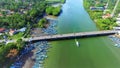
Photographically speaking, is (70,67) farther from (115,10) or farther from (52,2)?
(52,2)

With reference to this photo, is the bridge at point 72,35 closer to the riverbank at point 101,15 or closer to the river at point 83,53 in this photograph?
the river at point 83,53

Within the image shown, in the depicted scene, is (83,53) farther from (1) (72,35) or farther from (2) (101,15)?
(2) (101,15)

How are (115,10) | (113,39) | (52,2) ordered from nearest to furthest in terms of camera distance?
(113,39) → (115,10) → (52,2)

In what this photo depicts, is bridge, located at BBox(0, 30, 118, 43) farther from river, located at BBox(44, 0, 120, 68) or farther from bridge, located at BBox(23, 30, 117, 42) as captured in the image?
river, located at BBox(44, 0, 120, 68)

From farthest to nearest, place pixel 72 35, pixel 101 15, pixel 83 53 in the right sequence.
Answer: pixel 101 15, pixel 72 35, pixel 83 53

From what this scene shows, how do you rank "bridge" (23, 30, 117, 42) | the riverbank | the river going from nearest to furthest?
the river → "bridge" (23, 30, 117, 42) → the riverbank

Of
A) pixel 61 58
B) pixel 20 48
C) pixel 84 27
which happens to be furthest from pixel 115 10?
pixel 20 48

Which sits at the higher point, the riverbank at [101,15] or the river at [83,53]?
the riverbank at [101,15]

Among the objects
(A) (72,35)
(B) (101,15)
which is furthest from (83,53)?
(B) (101,15)

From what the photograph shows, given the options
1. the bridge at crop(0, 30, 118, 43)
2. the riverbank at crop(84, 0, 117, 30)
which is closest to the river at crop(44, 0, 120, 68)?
the bridge at crop(0, 30, 118, 43)

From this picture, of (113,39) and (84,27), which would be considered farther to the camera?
(84,27)

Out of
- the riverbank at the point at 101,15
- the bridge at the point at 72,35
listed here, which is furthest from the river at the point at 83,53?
the riverbank at the point at 101,15
